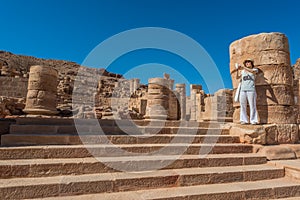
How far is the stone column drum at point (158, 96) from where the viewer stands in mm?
10672

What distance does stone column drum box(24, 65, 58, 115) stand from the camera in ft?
28.0

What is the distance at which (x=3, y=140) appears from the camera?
11.5 ft

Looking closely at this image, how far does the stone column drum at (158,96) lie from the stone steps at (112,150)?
6.39 meters

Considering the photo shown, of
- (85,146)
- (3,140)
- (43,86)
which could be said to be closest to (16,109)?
(43,86)

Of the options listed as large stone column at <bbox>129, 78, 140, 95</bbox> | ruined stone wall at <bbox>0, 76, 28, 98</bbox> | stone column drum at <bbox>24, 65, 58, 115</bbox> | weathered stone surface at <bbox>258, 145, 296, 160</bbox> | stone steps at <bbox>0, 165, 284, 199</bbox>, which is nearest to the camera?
stone steps at <bbox>0, 165, 284, 199</bbox>

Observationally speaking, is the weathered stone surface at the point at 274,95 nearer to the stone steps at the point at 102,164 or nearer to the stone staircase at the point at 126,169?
the stone staircase at the point at 126,169

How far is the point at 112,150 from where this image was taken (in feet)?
11.7

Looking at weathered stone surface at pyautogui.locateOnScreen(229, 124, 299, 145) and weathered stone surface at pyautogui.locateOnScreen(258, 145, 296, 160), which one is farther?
weathered stone surface at pyautogui.locateOnScreen(229, 124, 299, 145)

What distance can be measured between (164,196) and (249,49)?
4545mm

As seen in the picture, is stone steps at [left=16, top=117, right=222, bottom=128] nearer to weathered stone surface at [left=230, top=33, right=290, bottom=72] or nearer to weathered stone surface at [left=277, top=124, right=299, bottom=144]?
weathered stone surface at [left=277, top=124, right=299, bottom=144]

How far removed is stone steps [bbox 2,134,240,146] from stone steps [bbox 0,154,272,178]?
557 mm

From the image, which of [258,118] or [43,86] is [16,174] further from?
[43,86]

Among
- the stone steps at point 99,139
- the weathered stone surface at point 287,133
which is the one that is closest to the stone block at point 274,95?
the weathered stone surface at point 287,133

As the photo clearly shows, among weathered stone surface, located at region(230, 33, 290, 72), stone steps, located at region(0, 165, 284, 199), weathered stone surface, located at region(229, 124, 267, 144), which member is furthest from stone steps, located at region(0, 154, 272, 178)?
weathered stone surface, located at region(230, 33, 290, 72)
